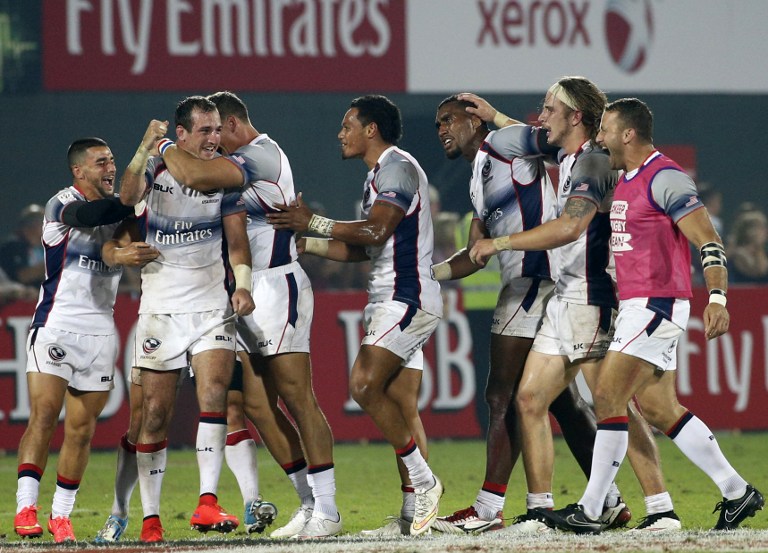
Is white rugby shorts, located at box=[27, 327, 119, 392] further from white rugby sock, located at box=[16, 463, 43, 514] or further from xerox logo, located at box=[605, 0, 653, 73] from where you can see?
xerox logo, located at box=[605, 0, 653, 73]

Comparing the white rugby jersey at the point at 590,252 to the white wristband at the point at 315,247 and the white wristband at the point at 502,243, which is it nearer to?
the white wristband at the point at 502,243

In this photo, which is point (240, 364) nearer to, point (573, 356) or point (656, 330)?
point (573, 356)

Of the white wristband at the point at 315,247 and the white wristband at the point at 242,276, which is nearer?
the white wristband at the point at 242,276

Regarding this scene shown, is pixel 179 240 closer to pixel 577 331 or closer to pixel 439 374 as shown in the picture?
pixel 577 331

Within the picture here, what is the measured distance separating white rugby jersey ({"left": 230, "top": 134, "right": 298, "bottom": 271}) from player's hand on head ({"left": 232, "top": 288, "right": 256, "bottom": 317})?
0.47 metres

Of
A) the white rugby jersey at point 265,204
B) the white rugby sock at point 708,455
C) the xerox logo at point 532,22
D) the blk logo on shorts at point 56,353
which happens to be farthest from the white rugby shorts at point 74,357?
the xerox logo at point 532,22

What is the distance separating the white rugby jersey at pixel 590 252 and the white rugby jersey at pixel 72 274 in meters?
2.45

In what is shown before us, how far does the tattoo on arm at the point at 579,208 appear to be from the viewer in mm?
6844

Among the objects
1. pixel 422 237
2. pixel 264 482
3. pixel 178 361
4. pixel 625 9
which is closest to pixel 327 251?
pixel 422 237

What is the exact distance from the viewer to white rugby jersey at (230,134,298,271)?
24.4 ft

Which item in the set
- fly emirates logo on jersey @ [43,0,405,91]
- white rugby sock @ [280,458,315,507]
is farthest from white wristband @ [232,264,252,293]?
fly emirates logo on jersey @ [43,0,405,91]

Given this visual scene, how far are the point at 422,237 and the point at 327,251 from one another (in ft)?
1.80

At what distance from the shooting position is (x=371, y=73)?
14914mm

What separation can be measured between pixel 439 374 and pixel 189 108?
638 centimetres
